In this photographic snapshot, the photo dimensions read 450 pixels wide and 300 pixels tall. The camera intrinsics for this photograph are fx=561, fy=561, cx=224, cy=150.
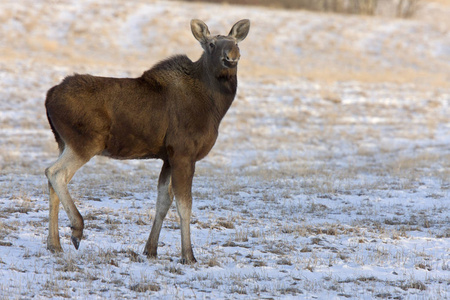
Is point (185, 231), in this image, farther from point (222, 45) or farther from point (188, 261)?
point (222, 45)

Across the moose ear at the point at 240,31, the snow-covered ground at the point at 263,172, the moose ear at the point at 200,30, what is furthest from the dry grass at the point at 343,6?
the moose ear at the point at 200,30

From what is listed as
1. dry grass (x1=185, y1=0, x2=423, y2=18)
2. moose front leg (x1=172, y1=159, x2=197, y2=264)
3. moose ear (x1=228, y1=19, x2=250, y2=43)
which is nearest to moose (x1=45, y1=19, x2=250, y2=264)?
moose front leg (x1=172, y1=159, x2=197, y2=264)

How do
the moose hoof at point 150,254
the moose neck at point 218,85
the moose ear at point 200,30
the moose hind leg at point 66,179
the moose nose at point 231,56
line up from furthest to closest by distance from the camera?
the moose ear at point 200,30 < the moose neck at point 218,85 < the moose hoof at point 150,254 < the moose nose at point 231,56 < the moose hind leg at point 66,179

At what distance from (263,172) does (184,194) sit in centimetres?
733

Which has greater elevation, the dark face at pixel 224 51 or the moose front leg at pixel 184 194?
the dark face at pixel 224 51

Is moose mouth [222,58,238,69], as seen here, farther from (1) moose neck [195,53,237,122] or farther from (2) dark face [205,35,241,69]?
(1) moose neck [195,53,237,122]

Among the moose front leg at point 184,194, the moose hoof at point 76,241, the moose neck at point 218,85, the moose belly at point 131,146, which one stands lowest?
the moose hoof at point 76,241

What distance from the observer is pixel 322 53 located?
33812mm

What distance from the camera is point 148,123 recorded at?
681 centimetres

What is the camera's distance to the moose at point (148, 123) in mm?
6539

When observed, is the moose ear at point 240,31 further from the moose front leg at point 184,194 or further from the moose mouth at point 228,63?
the moose front leg at point 184,194

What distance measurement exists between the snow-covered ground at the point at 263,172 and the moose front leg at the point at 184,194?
169mm

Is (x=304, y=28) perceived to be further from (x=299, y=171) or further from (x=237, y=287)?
(x=237, y=287)

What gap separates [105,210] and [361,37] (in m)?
30.9
